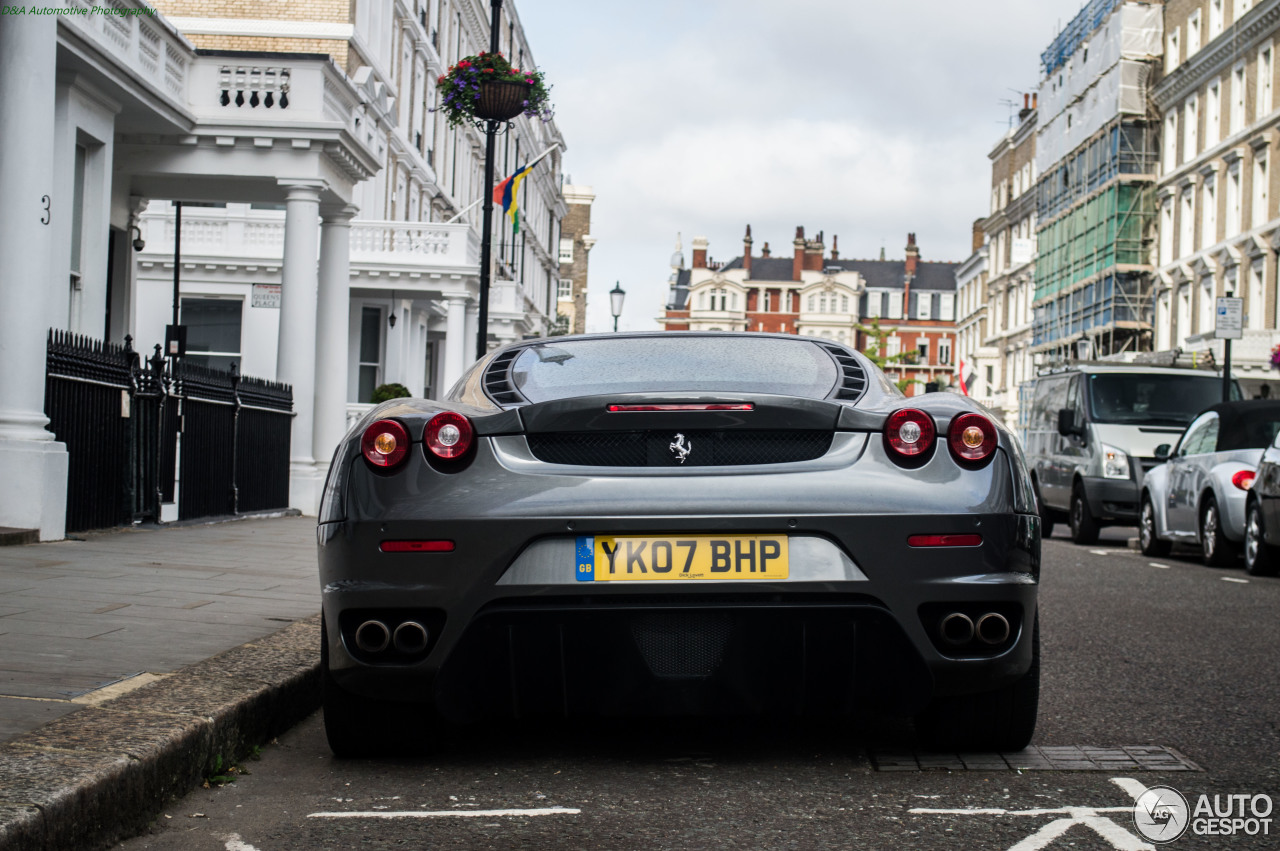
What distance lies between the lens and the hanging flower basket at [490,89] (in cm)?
1850

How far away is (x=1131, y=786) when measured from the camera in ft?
14.0

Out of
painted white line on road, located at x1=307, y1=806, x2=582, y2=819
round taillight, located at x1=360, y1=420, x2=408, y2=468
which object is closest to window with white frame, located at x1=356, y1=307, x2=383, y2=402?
round taillight, located at x1=360, y1=420, x2=408, y2=468

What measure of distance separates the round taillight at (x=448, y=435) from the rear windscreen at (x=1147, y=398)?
15.5 metres

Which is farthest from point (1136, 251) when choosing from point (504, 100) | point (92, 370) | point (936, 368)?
point (936, 368)

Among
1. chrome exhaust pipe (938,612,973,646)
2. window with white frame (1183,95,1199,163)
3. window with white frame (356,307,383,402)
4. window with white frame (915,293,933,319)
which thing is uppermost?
window with white frame (915,293,933,319)

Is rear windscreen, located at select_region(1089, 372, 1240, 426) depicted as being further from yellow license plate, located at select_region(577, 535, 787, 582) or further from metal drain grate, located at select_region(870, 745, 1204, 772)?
yellow license plate, located at select_region(577, 535, 787, 582)

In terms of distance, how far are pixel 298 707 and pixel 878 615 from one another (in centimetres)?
224

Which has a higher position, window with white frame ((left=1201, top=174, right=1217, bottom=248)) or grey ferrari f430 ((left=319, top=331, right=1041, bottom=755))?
window with white frame ((left=1201, top=174, right=1217, bottom=248))

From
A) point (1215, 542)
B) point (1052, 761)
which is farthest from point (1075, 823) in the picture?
point (1215, 542)

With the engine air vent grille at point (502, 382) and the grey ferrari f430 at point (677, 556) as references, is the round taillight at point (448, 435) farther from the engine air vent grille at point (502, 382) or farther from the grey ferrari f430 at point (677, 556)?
the engine air vent grille at point (502, 382)

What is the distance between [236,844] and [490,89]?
1563 centimetres

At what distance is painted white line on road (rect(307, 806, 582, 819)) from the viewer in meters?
3.93

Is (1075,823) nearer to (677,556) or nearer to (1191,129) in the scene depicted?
(677,556)

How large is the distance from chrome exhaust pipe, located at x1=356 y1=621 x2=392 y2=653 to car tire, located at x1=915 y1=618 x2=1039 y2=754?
1.66 meters
